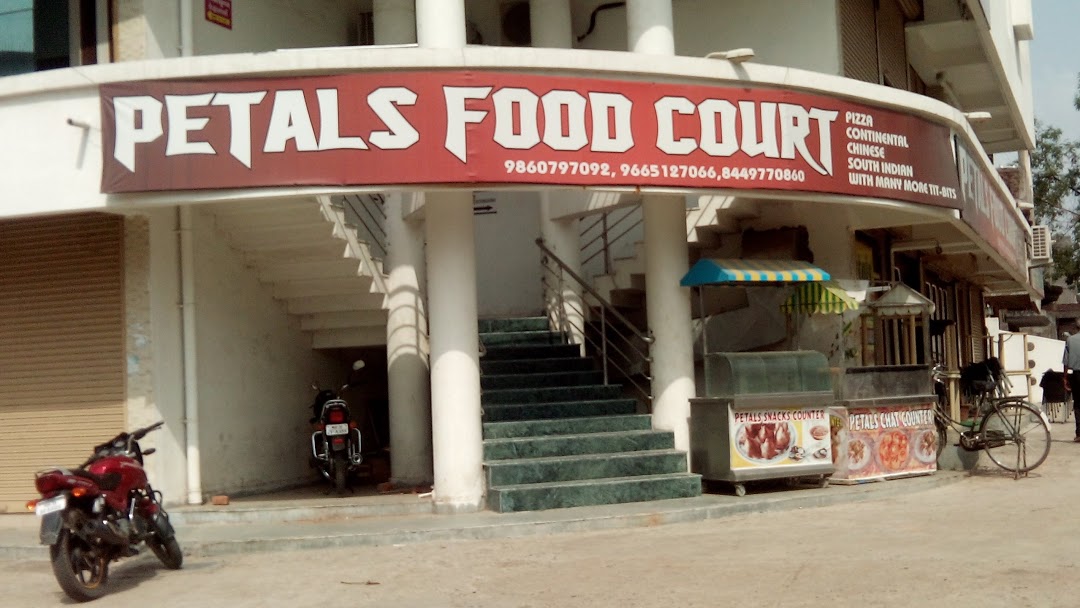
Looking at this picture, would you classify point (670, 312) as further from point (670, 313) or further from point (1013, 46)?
point (1013, 46)

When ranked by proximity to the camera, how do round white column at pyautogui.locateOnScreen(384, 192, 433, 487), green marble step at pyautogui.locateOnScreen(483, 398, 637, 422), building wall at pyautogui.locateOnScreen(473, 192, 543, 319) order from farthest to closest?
1. building wall at pyautogui.locateOnScreen(473, 192, 543, 319)
2. round white column at pyautogui.locateOnScreen(384, 192, 433, 487)
3. green marble step at pyautogui.locateOnScreen(483, 398, 637, 422)

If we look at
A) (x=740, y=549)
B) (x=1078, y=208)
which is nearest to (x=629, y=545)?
(x=740, y=549)

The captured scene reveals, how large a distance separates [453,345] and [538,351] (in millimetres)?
3422

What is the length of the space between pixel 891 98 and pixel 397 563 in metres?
6.88

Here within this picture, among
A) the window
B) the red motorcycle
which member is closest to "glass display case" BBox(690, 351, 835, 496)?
the red motorcycle

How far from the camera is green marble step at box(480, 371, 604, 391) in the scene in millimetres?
13586

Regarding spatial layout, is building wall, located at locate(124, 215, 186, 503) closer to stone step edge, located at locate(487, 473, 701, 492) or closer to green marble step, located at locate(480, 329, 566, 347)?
stone step edge, located at locate(487, 473, 701, 492)

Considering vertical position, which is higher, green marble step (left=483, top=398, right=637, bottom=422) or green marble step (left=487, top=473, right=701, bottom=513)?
green marble step (left=483, top=398, right=637, bottom=422)

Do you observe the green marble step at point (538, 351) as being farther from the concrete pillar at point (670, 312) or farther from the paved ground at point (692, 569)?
the paved ground at point (692, 569)

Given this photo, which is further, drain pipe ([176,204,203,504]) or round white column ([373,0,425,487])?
round white column ([373,0,425,487])

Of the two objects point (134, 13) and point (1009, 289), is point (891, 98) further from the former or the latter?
point (1009, 289)

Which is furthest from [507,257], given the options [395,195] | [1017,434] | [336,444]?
[1017,434]

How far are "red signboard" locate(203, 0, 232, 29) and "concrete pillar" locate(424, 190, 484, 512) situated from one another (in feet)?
11.6

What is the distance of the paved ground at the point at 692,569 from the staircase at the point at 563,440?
2.99 ft
